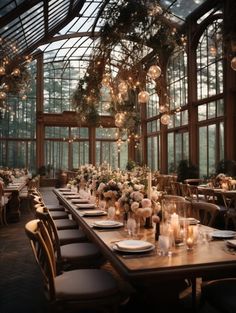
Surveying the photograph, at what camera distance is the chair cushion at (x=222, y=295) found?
2170mm

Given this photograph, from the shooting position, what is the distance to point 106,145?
22.2m

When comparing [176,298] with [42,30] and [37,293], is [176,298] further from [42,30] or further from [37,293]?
[42,30]

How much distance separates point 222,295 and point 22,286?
2398 millimetres

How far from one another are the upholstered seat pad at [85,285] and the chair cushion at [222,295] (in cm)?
62

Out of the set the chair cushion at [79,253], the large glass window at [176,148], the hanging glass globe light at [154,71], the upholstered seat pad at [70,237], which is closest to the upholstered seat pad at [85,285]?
the chair cushion at [79,253]

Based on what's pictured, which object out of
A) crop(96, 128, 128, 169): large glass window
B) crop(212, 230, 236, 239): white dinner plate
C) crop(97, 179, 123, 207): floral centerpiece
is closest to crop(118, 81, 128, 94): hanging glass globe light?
crop(97, 179, 123, 207): floral centerpiece

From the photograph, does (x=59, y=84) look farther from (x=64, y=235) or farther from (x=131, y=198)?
(x=131, y=198)

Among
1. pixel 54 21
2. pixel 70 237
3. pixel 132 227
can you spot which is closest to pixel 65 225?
pixel 70 237

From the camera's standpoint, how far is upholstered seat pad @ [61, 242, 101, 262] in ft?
11.0

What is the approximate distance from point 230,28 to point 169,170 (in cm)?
1057

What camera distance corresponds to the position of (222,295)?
2275mm

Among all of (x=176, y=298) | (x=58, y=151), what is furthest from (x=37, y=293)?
(x=58, y=151)

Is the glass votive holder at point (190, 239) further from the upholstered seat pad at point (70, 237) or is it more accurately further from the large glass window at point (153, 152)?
the large glass window at point (153, 152)

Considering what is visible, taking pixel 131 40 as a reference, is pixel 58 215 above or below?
below
